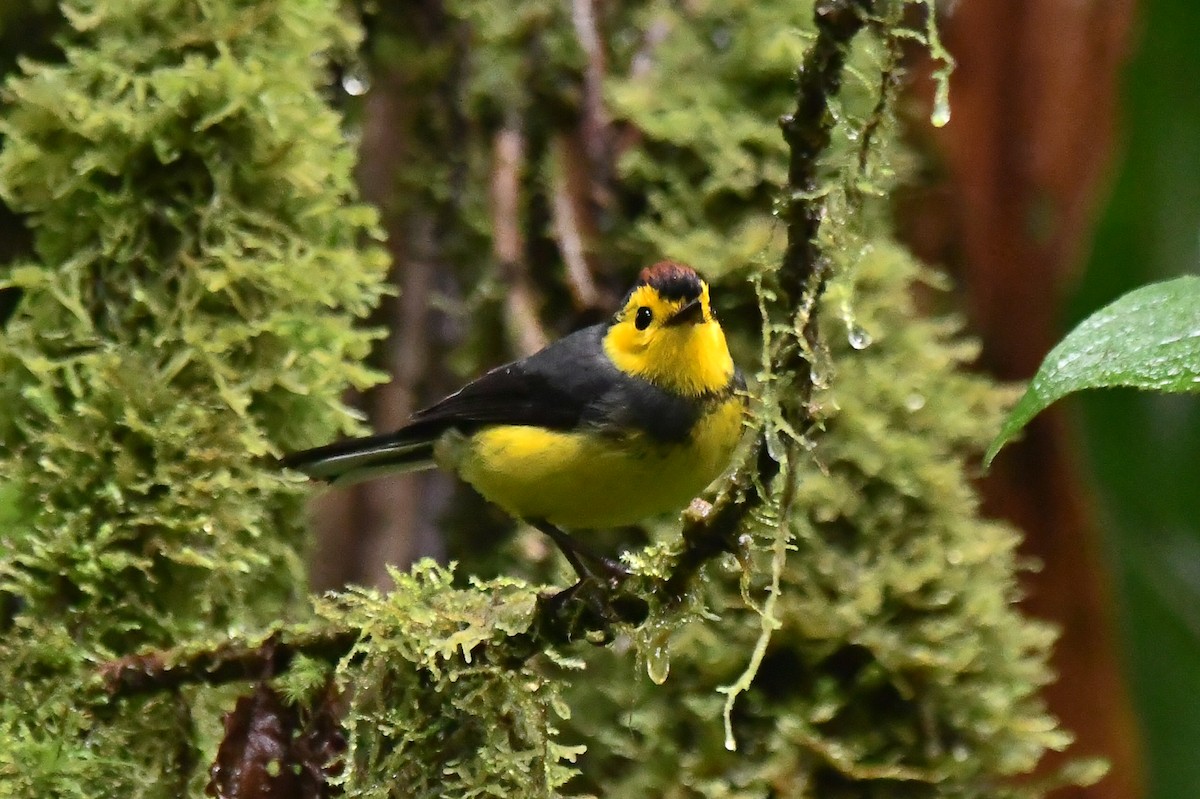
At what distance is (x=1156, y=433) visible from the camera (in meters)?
3.12

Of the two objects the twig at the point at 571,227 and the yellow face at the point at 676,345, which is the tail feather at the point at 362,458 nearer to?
the yellow face at the point at 676,345

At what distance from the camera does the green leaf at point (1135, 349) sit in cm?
117

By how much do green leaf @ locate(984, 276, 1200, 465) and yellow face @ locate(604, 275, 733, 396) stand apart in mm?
901

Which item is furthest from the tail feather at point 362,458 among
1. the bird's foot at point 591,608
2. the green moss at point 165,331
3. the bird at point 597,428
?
the bird's foot at point 591,608

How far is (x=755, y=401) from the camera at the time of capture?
1.72 m

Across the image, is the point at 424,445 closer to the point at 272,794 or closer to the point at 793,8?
the point at 272,794

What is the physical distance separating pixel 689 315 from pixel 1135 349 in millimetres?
1041

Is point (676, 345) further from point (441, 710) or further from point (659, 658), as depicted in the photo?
point (441, 710)

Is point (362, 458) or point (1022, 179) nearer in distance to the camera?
point (362, 458)

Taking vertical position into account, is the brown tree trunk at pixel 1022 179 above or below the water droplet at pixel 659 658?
above

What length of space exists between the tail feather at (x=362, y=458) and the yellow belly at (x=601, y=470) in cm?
18

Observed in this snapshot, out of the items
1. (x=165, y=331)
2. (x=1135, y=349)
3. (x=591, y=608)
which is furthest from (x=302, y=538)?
(x=1135, y=349)

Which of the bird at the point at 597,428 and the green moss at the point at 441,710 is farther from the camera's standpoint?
the bird at the point at 597,428

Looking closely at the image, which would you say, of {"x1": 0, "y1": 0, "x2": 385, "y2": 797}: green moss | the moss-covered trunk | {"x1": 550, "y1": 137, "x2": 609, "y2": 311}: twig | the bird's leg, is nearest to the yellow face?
the moss-covered trunk
